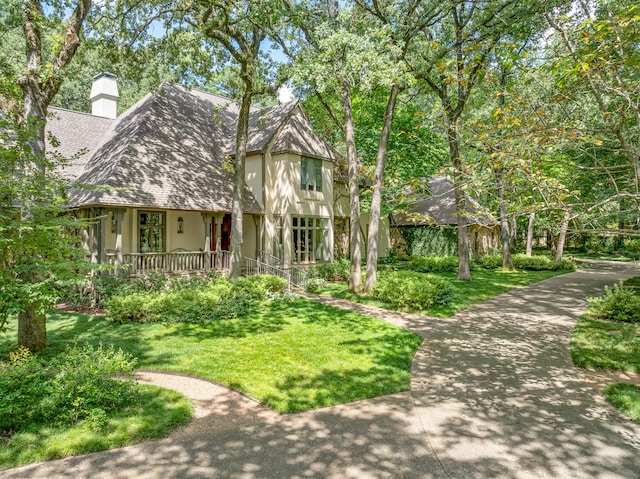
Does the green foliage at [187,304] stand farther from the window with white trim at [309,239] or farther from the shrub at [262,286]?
the window with white trim at [309,239]

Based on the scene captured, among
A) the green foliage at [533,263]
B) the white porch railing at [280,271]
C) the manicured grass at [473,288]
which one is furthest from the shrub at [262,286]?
the green foliage at [533,263]

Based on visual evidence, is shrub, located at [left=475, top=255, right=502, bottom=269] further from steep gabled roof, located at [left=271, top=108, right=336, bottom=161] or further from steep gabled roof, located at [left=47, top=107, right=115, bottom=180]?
steep gabled roof, located at [left=47, top=107, right=115, bottom=180]

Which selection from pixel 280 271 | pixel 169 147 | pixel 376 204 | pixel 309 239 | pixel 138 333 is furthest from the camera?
pixel 309 239

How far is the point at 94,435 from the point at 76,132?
1801 centimetres

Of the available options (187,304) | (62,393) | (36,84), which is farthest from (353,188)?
(62,393)

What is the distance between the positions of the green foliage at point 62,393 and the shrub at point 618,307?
12.3 meters

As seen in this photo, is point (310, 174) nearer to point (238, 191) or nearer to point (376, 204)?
point (376, 204)

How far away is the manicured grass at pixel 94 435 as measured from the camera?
4141 millimetres

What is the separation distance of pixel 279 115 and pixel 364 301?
10.9m

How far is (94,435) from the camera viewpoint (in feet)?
14.7

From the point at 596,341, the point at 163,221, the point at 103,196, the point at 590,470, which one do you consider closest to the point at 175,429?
the point at 590,470

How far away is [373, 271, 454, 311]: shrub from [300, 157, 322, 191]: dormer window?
7063 millimetres

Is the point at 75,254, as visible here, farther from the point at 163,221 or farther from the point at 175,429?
the point at 163,221

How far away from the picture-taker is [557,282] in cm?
1903
